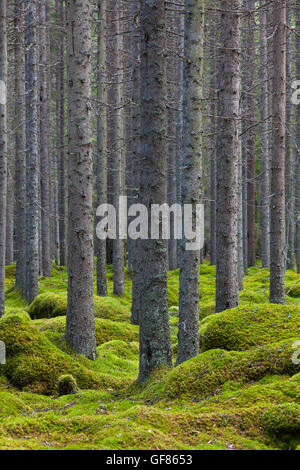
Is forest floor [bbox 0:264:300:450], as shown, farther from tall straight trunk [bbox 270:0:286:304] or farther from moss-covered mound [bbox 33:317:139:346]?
tall straight trunk [bbox 270:0:286:304]

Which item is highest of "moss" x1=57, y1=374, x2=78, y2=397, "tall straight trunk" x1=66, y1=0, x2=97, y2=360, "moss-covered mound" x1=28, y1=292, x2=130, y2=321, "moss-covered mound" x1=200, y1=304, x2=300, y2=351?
"tall straight trunk" x1=66, y1=0, x2=97, y2=360

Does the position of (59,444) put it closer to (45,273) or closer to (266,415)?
(266,415)

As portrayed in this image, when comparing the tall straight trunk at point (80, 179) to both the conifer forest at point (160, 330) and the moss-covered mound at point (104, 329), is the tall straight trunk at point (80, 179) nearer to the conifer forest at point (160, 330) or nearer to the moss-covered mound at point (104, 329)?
the conifer forest at point (160, 330)

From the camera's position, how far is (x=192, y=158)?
6570mm

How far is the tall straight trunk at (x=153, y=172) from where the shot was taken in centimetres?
649

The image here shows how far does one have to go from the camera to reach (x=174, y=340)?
405 inches

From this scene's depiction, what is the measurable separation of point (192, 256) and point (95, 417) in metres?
2.65

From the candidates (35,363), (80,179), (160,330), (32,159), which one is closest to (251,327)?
(160,330)

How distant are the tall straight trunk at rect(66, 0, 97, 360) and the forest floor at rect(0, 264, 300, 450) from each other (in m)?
0.48

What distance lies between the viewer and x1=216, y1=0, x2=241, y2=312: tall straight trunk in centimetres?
905

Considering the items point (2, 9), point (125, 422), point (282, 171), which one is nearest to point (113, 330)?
point (282, 171)

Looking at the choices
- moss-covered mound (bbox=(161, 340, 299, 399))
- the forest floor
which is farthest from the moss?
moss-covered mound (bbox=(161, 340, 299, 399))

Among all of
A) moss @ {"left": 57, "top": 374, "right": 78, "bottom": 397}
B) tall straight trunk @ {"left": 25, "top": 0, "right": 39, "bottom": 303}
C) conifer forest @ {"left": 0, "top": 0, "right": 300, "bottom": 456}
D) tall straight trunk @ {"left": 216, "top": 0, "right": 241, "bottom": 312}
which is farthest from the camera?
tall straight trunk @ {"left": 25, "top": 0, "right": 39, "bottom": 303}

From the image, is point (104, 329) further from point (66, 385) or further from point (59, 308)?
point (66, 385)
